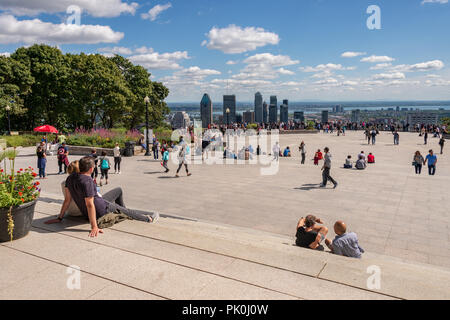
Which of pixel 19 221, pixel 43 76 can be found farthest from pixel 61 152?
pixel 43 76

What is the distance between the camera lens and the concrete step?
149 inches

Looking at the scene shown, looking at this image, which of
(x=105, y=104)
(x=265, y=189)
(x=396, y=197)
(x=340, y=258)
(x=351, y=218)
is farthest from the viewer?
(x=105, y=104)

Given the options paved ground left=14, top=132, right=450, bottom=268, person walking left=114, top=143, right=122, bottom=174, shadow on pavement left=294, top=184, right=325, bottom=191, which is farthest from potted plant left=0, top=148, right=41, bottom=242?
person walking left=114, top=143, right=122, bottom=174

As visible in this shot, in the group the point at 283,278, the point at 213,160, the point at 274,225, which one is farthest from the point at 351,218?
the point at 213,160

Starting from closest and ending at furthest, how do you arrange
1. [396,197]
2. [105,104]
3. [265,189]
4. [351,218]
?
[351,218], [396,197], [265,189], [105,104]

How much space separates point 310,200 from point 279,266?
7566 mm

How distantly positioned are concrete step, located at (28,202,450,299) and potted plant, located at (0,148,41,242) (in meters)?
0.64

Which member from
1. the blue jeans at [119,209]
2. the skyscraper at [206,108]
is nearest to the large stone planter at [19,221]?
the blue jeans at [119,209]

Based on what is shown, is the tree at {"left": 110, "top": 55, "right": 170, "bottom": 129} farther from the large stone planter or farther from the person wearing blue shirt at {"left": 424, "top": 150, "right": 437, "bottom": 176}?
the large stone planter

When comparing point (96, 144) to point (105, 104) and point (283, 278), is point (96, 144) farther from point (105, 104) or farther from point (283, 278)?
point (283, 278)

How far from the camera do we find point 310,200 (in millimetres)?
11617

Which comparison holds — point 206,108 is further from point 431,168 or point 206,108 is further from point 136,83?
point 431,168

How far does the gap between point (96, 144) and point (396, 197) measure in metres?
20.3

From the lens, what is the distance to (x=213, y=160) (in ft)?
71.0
